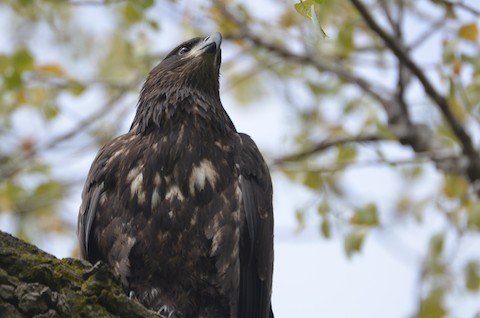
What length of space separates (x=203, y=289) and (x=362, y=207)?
230 centimetres

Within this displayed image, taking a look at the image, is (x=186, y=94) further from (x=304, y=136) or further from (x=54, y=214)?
(x=54, y=214)

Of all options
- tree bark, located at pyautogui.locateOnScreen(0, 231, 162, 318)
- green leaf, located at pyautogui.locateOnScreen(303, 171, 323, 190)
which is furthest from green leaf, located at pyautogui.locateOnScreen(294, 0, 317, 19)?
green leaf, located at pyautogui.locateOnScreen(303, 171, 323, 190)

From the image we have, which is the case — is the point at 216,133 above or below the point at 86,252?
above

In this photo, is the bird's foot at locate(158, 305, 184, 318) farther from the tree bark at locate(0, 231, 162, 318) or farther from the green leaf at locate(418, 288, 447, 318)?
the green leaf at locate(418, 288, 447, 318)

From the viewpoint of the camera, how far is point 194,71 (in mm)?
5891

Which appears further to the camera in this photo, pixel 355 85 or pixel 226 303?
pixel 355 85

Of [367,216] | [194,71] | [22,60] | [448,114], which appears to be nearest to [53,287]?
[194,71]

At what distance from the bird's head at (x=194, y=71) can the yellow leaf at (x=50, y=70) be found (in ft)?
6.97

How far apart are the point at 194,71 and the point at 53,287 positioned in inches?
104

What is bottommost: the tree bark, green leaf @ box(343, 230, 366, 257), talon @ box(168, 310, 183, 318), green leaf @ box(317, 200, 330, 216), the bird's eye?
the tree bark

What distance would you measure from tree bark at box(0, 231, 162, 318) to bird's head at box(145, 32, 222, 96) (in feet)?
7.57

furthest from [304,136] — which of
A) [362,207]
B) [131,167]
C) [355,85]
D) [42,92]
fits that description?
[131,167]

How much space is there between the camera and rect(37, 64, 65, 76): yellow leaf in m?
7.97

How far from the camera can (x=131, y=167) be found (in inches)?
203
